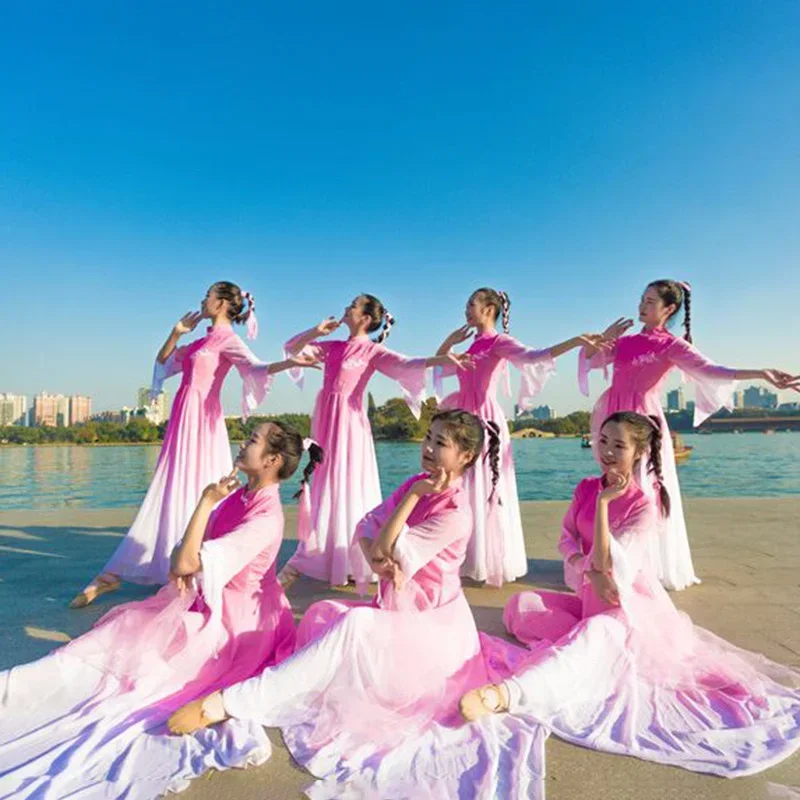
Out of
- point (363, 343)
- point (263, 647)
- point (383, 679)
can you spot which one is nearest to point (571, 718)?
point (383, 679)

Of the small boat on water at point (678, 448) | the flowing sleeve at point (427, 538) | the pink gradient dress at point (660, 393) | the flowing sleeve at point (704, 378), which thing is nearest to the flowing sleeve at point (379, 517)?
the flowing sleeve at point (427, 538)

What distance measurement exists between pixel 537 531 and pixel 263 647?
155 inches

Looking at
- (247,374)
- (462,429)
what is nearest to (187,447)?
(247,374)

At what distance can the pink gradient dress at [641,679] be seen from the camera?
1928 mm

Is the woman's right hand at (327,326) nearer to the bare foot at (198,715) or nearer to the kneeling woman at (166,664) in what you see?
the kneeling woman at (166,664)

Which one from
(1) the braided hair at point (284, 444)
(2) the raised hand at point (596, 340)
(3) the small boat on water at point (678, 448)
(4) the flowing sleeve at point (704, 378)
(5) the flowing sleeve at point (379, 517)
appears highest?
(2) the raised hand at point (596, 340)

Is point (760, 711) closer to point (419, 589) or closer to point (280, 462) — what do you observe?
point (419, 589)

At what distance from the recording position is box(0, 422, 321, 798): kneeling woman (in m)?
1.74

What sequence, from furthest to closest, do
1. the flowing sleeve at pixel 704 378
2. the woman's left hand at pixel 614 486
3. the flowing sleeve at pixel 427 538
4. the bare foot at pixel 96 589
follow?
the flowing sleeve at pixel 704 378, the bare foot at pixel 96 589, the woman's left hand at pixel 614 486, the flowing sleeve at pixel 427 538

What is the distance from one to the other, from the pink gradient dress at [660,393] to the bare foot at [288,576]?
1886 millimetres

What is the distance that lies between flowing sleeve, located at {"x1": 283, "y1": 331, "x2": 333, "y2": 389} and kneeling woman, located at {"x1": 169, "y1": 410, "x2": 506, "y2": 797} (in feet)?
6.60

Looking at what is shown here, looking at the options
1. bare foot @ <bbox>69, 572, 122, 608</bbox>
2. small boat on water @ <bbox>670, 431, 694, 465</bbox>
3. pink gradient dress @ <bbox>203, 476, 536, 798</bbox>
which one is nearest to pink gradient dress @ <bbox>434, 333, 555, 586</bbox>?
pink gradient dress @ <bbox>203, 476, 536, 798</bbox>

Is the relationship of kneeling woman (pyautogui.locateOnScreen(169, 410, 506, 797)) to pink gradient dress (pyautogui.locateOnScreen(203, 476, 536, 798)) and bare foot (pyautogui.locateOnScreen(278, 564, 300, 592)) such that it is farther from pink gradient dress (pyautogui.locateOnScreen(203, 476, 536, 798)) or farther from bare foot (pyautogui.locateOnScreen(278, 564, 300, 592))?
bare foot (pyautogui.locateOnScreen(278, 564, 300, 592))

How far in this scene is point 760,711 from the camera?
209 cm
